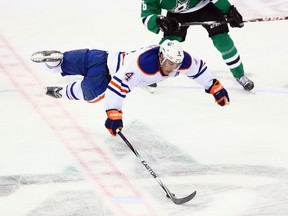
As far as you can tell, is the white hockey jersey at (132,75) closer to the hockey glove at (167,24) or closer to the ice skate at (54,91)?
the hockey glove at (167,24)

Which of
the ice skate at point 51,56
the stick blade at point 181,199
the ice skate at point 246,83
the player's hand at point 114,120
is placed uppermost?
the ice skate at point 51,56

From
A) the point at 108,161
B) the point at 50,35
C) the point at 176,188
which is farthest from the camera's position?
the point at 50,35

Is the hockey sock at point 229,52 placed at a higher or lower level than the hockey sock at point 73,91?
lower

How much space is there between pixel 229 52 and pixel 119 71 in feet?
4.77

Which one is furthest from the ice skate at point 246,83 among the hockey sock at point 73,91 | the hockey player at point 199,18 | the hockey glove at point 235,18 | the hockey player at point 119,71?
the hockey sock at point 73,91

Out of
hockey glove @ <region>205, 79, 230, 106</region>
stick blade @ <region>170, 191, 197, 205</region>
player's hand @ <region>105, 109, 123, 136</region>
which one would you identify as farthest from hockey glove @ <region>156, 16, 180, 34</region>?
stick blade @ <region>170, 191, 197, 205</region>

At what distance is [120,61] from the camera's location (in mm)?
4812

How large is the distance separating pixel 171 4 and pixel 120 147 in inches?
49.9

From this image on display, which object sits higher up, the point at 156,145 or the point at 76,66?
the point at 76,66

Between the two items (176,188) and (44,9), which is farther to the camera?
(44,9)

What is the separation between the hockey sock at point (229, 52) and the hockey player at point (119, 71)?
2.76 ft

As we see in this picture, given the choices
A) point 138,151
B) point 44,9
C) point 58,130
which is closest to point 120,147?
point 138,151

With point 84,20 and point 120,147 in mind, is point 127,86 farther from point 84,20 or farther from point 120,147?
point 84,20

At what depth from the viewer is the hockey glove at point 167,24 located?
17.5 feet
